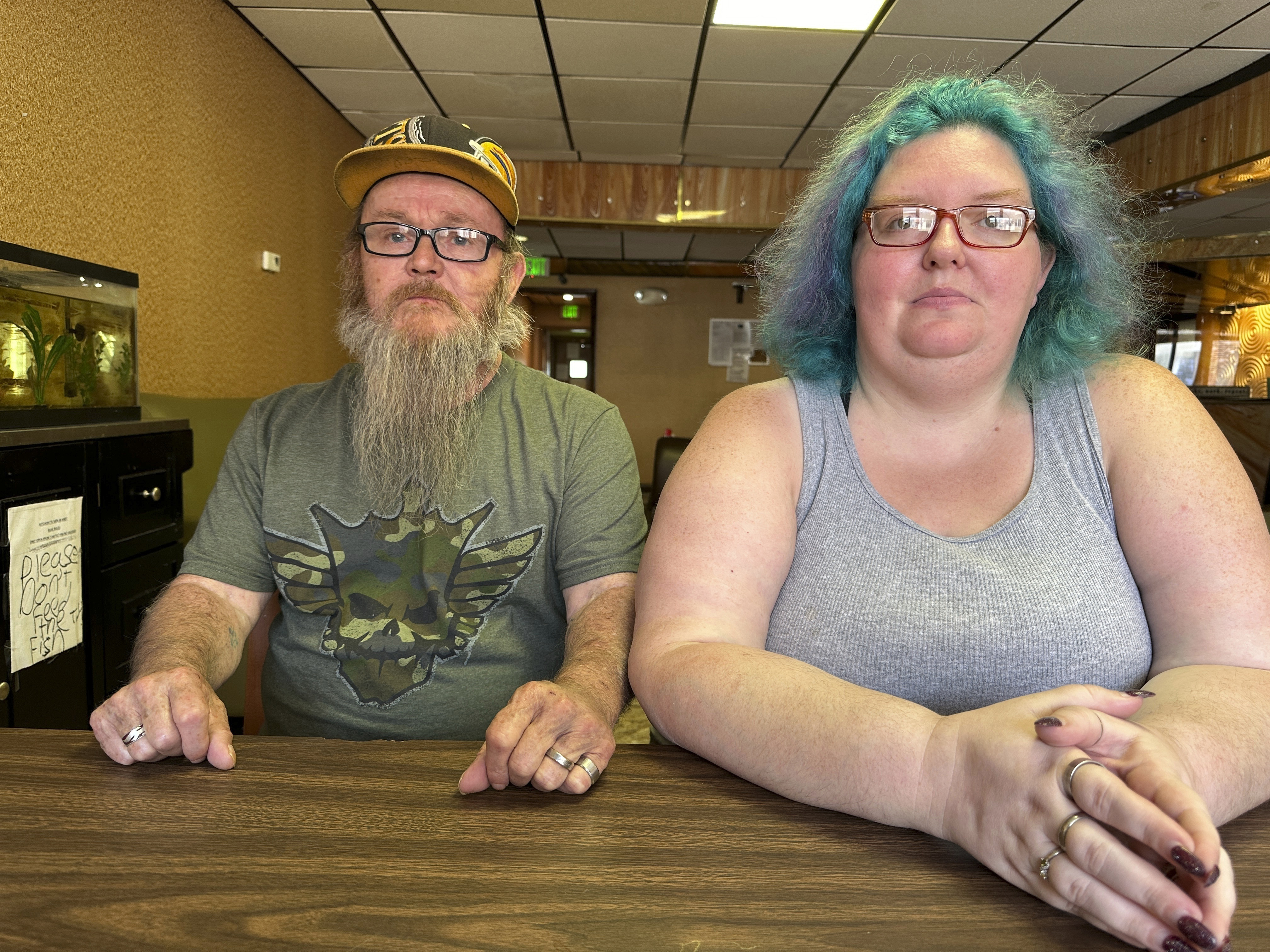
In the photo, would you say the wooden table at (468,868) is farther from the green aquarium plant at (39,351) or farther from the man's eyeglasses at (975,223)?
the green aquarium plant at (39,351)

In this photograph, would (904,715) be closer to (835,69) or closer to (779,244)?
(779,244)

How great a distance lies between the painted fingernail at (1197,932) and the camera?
53cm

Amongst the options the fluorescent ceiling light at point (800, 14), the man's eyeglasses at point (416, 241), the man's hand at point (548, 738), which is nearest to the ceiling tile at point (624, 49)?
the fluorescent ceiling light at point (800, 14)

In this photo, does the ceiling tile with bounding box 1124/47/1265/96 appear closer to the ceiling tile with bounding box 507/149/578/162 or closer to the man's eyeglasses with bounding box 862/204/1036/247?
the ceiling tile with bounding box 507/149/578/162

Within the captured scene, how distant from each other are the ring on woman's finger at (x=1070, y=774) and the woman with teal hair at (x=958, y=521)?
0.02 meters

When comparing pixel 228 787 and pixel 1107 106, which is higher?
pixel 1107 106

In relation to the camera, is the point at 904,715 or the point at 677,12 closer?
the point at 904,715

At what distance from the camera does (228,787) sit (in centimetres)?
77

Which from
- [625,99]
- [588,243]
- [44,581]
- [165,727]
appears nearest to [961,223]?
[165,727]

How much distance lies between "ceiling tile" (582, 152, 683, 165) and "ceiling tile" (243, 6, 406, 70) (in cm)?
204

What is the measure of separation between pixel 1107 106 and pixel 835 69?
1.78 m

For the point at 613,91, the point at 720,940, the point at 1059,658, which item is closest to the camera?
the point at 720,940

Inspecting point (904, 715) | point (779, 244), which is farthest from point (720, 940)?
point (779, 244)

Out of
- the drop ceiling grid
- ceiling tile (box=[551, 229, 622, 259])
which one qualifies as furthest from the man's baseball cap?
ceiling tile (box=[551, 229, 622, 259])
